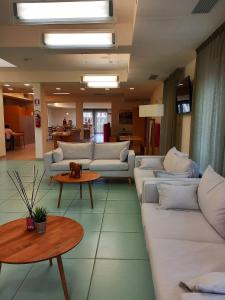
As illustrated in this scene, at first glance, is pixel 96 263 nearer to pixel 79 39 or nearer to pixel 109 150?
pixel 79 39

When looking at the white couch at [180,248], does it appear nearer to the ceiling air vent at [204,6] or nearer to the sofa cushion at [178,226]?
the sofa cushion at [178,226]

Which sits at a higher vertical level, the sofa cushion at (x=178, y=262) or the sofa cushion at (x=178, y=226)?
the sofa cushion at (x=178, y=226)

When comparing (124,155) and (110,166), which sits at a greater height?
(124,155)

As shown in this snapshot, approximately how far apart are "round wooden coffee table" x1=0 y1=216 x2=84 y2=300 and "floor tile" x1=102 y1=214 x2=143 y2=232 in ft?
3.07

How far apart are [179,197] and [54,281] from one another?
1387 millimetres

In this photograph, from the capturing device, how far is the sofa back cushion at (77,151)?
17.3 feet

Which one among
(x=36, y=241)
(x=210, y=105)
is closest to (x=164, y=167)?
(x=210, y=105)

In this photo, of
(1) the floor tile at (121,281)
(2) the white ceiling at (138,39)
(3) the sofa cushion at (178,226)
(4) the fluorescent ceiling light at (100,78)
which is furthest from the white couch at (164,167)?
(4) the fluorescent ceiling light at (100,78)

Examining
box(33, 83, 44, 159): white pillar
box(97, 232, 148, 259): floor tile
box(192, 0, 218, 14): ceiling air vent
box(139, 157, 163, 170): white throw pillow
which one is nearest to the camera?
box(192, 0, 218, 14): ceiling air vent

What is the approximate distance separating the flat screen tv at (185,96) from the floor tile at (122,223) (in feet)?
7.35

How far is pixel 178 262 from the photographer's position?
1465 mm

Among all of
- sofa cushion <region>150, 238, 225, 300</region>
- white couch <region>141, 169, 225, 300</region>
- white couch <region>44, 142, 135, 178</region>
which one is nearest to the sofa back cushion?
white couch <region>44, 142, 135, 178</region>

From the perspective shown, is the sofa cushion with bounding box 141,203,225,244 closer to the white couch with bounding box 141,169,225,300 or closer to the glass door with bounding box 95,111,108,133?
the white couch with bounding box 141,169,225,300

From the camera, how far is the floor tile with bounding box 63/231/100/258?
7.50 ft
